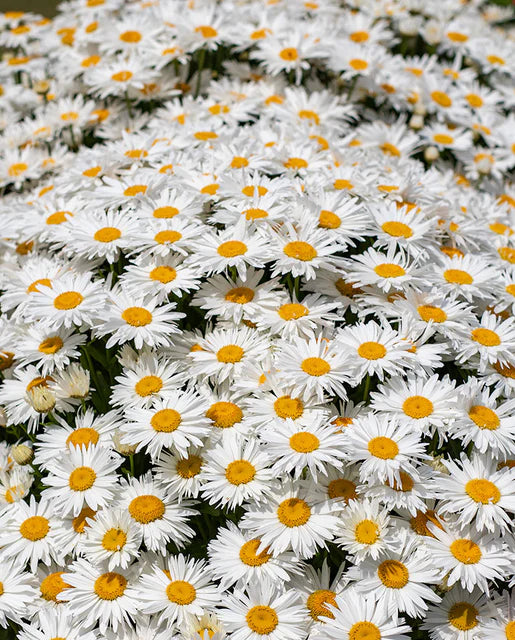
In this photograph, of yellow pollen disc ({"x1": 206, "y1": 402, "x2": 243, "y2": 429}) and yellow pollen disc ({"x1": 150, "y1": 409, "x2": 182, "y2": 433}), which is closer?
yellow pollen disc ({"x1": 150, "y1": 409, "x2": 182, "y2": 433})

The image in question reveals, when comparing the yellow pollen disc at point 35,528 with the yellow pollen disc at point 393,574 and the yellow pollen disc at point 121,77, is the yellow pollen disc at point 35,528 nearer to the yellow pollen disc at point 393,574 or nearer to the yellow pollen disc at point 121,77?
the yellow pollen disc at point 393,574

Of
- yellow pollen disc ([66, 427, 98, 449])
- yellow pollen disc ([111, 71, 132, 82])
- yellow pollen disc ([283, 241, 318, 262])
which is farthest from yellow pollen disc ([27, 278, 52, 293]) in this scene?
yellow pollen disc ([111, 71, 132, 82])

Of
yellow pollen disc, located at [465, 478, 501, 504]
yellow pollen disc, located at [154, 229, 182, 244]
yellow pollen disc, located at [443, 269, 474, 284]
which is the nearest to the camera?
yellow pollen disc, located at [465, 478, 501, 504]

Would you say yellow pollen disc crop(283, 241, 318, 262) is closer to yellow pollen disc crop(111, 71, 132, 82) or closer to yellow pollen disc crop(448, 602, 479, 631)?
yellow pollen disc crop(448, 602, 479, 631)

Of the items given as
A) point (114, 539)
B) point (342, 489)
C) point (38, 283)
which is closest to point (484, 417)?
point (342, 489)

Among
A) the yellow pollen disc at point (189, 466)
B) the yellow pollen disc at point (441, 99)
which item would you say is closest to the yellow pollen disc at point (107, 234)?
the yellow pollen disc at point (189, 466)

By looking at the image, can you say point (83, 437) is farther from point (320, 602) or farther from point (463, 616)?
point (463, 616)

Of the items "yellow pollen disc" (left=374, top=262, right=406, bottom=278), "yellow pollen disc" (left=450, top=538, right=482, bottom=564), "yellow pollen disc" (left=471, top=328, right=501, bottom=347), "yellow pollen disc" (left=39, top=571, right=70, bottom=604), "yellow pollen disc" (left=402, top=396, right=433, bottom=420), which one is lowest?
"yellow pollen disc" (left=39, top=571, right=70, bottom=604)
